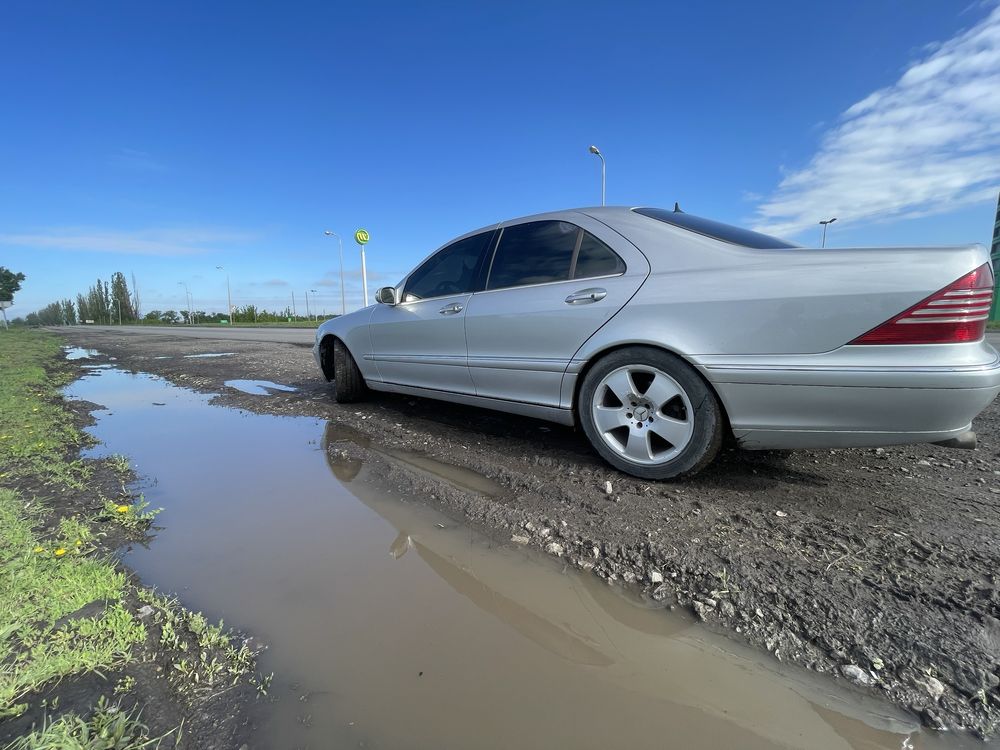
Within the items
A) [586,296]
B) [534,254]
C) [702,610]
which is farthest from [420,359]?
[702,610]

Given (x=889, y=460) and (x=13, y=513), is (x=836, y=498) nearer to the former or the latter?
(x=889, y=460)

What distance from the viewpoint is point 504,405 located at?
10.8 ft

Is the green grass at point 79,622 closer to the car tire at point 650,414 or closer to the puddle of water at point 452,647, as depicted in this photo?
the puddle of water at point 452,647

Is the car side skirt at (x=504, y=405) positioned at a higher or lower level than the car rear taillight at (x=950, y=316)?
lower

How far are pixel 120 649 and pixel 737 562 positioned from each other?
2.04m

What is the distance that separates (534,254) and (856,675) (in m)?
2.61

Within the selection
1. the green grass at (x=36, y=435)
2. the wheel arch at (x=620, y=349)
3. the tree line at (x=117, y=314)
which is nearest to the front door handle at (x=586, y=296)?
the wheel arch at (x=620, y=349)

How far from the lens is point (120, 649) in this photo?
139 centimetres

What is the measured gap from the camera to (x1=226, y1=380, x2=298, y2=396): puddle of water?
224 inches

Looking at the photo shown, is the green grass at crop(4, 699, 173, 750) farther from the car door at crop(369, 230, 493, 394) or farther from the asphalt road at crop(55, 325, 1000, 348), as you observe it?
the asphalt road at crop(55, 325, 1000, 348)

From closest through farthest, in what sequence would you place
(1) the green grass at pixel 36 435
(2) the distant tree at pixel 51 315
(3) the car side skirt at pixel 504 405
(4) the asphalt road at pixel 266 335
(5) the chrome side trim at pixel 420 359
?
1. (1) the green grass at pixel 36 435
2. (3) the car side skirt at pixel 504 405
3. (5) the chrome side trim at pixel 420 359
4. (4) the asphalt road at pixel 266 335
5. (2) the distant tree at pixel 51 315

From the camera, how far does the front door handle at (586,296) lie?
8.87ft

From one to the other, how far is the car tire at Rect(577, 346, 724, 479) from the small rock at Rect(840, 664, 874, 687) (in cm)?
114

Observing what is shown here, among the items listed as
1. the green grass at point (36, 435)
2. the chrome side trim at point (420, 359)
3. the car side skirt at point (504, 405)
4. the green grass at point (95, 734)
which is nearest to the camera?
the green grass at point (95, 734)
